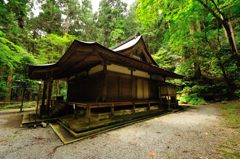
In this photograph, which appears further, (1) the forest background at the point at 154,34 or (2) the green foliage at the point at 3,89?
(2) the green foliage at the point at 3,89

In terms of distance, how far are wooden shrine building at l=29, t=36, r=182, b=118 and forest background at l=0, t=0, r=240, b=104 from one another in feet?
10.1

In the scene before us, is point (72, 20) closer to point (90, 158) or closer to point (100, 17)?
point (100, 17)

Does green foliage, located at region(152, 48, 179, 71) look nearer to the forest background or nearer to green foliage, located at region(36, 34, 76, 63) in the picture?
the forest background

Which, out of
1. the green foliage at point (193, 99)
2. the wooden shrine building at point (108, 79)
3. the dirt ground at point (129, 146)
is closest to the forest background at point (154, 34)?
the green foliage at point (193, 99)

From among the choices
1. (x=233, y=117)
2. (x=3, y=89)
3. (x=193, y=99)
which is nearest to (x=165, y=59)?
(x=193, y=99)

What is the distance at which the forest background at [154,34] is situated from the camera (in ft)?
26.5

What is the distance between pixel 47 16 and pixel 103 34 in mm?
9410

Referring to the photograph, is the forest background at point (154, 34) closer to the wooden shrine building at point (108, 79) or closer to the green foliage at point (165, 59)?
the green foliage at point (165, 59)

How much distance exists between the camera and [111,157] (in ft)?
9.24

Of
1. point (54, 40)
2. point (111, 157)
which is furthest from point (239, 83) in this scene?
point (54, 40)

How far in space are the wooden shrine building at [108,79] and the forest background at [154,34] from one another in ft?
10.1

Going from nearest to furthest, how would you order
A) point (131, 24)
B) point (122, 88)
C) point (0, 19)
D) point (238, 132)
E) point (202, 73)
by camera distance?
point (238, 132) < point (122, 88) < point (0, 19) < point (202, 73) < point (131, 24)

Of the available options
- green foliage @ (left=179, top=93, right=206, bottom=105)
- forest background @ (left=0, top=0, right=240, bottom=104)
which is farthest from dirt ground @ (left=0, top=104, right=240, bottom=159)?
green foliage @ (left=179, top=93, right=206, bottom=105)

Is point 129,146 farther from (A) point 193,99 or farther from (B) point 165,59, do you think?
(B) point 165,59
